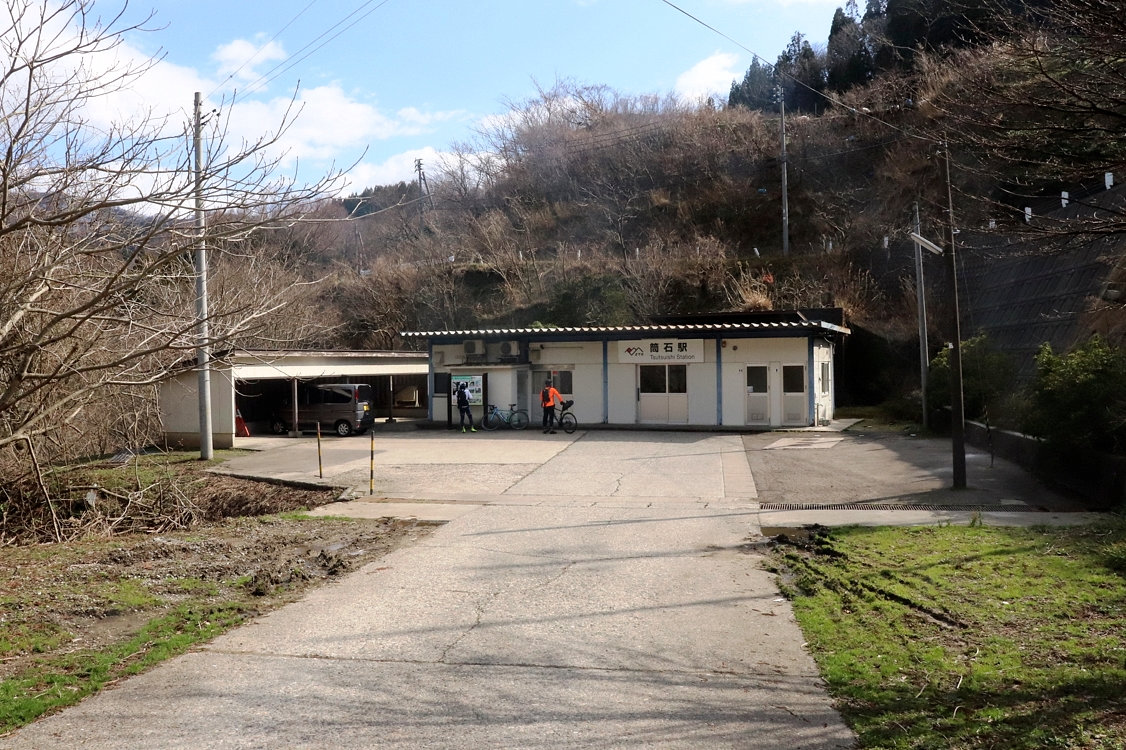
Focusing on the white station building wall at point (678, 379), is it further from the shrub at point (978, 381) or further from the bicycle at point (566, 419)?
the shrub at point (978, 381)

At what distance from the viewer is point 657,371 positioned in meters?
29.1

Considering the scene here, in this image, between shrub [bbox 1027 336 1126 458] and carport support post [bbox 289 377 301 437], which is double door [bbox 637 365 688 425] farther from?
shrub [bbox 1027 336 1126 458]

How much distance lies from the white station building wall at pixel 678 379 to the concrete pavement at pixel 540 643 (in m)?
11.7

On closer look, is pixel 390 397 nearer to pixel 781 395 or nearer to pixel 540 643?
pixel 781 395

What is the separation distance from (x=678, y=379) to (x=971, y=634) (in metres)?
22.0

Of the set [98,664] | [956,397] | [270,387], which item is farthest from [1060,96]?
[270,387]

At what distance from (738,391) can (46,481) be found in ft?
65.4

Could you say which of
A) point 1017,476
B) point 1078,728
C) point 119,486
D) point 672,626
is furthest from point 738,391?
point 1078,728

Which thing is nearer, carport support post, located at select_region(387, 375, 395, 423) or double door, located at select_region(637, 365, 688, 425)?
double door, located at select_region(637, 365, 688, 425)

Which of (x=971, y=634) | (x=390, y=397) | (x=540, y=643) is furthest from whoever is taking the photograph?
(x=390, y=397)

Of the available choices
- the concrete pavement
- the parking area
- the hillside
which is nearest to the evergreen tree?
the hillside

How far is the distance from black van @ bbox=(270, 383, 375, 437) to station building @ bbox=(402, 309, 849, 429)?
2.55 metres

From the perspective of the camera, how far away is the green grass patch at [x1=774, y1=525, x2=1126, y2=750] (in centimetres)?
500

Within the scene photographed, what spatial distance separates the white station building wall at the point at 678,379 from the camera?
27.7 metres
